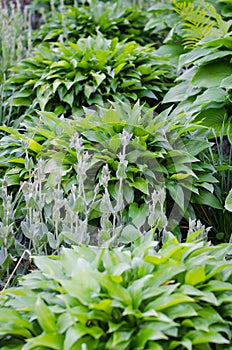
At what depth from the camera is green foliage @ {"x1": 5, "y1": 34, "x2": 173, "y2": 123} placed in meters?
4.02

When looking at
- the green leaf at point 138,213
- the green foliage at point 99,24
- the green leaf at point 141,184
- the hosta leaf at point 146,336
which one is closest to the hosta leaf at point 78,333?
the hosta leaf at point 146,336

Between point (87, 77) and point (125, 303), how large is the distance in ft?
8.36

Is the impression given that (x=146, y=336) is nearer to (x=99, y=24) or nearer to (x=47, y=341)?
(x=47, y=341)

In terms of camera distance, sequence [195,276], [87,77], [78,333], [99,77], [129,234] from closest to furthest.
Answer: [78,333], [195,276], [129,234], [99,77], [87,77]

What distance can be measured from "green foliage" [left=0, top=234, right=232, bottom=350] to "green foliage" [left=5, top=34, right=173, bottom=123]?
207cm

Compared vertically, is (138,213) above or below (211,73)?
below

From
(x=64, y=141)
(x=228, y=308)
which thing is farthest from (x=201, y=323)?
(x=64, y=141)

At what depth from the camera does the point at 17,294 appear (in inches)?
78.7

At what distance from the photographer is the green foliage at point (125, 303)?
5.81 feet

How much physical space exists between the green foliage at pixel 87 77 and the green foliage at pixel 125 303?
2075mm

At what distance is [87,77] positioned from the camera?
159 inches

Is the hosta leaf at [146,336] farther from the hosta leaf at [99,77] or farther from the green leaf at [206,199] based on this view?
the hosta leaf at [99,77]

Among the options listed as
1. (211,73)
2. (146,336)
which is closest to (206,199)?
(211,73)

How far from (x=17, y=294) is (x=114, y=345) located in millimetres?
478
